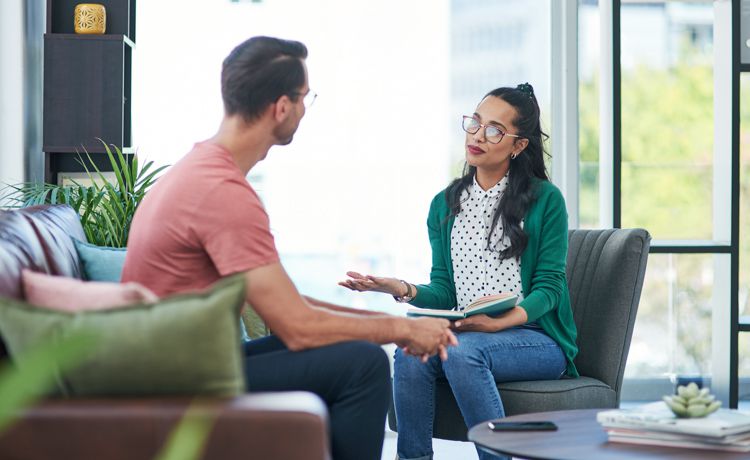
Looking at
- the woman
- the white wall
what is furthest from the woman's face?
the white wall

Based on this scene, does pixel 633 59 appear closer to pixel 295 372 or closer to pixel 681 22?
pixel 681 22

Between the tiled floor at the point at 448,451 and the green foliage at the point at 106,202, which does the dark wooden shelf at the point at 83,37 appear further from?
the tiled floor at the point at 448,451

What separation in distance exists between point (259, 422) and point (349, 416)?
25.1 inches

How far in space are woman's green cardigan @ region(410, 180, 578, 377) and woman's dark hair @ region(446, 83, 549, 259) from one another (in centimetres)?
3

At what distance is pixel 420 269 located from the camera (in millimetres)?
4457

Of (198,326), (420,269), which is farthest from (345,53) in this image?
(198,326)

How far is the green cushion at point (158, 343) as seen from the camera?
1.37m

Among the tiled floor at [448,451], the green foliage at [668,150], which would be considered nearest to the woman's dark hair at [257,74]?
the tiled floor at [448,451]

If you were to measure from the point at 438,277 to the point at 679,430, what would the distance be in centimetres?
129

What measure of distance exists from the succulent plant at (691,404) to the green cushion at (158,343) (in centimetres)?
99

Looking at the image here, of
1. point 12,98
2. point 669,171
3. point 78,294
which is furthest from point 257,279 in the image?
point 12,98

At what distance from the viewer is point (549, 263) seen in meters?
2.81

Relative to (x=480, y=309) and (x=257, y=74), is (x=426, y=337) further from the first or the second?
(x=257, y=74)

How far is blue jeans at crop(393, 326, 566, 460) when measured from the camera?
2.55m
